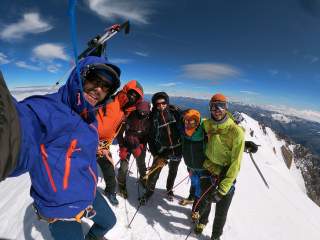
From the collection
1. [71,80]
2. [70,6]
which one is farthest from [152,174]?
[70,6]

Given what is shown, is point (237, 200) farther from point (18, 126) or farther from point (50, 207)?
point (18, 126)

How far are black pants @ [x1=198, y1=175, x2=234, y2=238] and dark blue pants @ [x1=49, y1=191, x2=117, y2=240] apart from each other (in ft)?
7.27

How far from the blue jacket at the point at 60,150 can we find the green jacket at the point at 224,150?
9.05 ft

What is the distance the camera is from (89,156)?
2312 mm

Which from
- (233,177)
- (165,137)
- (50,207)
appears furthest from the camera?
(165,137)

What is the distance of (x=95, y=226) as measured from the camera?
340 cm

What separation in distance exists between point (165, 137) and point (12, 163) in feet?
14.8

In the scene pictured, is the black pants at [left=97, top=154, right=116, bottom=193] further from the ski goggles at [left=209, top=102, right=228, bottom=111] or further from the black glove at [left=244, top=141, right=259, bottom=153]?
the black glove at [left=244, top=141, right=259, bottom=153]

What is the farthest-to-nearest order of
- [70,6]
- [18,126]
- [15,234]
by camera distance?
[15,234]
[18,126]
[70,6]

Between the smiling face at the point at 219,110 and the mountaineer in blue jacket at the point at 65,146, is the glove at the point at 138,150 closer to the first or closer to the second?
the smiling face at the point at 219,110

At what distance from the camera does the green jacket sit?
13.7 ft

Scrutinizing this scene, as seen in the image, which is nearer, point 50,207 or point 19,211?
point 50,207

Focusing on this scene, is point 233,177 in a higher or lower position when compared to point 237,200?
higher

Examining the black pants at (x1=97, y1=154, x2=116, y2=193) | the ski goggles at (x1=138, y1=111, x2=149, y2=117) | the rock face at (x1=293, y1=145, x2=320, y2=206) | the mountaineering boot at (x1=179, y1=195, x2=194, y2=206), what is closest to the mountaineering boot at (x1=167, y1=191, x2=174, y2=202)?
the mountaineering boot at (x1=179, y1=195, x2=194, y2=206)
